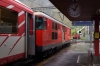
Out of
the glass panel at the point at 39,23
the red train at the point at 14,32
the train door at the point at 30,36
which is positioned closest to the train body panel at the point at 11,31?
the red train at the point at 14,32

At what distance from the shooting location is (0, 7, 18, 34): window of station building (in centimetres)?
710

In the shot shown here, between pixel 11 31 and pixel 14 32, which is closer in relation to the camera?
pixel 11 31

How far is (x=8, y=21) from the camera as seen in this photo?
7539mm

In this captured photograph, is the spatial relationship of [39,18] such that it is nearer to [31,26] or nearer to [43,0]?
[31,26]

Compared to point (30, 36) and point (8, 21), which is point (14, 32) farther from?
point (30, 36)

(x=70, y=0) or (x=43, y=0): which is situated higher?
(x=43, y=0)

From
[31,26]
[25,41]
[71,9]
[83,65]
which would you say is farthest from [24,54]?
[83,65]

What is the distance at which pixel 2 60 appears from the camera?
6938 mm

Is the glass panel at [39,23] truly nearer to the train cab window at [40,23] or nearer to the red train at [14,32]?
the train cab window at [40,23]

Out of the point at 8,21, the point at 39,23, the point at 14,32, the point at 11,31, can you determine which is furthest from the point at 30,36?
the point at 8,21

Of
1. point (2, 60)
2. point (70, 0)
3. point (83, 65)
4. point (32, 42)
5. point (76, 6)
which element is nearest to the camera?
point (2, 60)

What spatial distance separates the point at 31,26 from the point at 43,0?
8795 cm

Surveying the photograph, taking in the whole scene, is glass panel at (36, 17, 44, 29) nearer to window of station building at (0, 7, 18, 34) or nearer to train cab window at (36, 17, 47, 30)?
train cab window at (36, 17, 47, 30)

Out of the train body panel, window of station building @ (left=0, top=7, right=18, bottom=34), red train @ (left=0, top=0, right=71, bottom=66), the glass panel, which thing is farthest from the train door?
window of station building @ (left=0, top=7, right=18, bottom=34)
